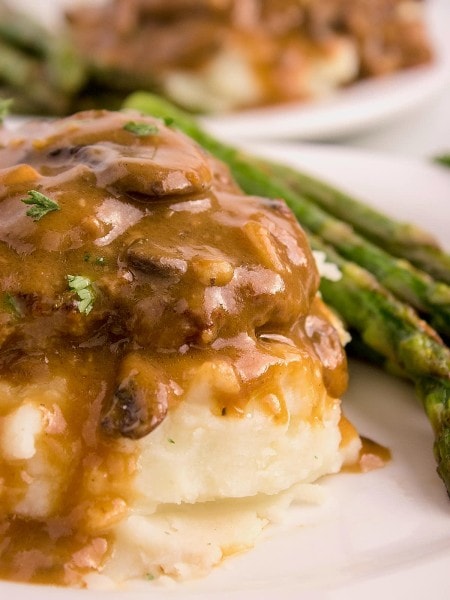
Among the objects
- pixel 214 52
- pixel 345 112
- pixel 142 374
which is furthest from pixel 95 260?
pixel 214 52

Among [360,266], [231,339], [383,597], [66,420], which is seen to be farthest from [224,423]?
[360,266]

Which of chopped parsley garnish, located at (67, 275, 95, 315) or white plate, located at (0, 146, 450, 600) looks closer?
white plate, located at (0, 146, 450, 600)

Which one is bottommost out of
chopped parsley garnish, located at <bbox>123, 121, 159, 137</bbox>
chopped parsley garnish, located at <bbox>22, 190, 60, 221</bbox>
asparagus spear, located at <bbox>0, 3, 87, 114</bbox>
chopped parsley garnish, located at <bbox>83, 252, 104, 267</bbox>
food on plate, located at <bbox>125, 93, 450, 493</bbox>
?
asparagus spear, located at <bbox>0, 3, 87, 114</bbox>

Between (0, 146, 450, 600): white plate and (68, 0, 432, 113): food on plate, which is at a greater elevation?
(0, 146, 450, 600): white plate

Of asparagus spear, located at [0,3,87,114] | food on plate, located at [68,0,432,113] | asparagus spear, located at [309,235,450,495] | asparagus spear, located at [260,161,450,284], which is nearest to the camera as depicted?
asparagus spear, located at [309,235,450,495]

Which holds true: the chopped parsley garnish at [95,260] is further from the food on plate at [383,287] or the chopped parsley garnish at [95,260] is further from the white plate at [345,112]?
the white plate at [345,112]

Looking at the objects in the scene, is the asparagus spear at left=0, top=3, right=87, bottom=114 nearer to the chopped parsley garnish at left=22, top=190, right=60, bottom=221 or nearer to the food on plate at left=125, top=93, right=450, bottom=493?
the food on plate at left=125, top=93, right=450, bottom=493

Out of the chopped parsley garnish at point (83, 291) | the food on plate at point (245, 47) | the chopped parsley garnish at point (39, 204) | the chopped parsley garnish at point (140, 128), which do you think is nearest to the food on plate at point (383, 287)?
the chopped parsley garnish at point (140, 128)

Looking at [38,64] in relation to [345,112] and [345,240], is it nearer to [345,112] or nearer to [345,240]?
[345,112]

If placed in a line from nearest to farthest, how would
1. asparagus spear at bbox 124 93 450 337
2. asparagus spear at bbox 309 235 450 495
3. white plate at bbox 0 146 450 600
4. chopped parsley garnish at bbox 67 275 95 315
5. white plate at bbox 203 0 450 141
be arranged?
white plate at bbox 0 146 450 600 → chopped parsley garnish at bbox 67 275 95 315 → asparagus spear at bbox 309 235 450 495 → asparagus spear at bbox 124 93 450 337 → white plate at bbox 203 0 450 141

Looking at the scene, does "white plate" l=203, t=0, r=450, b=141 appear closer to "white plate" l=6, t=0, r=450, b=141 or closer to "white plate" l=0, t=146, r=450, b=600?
"white plate" l=6, t=0, r=450, b=141

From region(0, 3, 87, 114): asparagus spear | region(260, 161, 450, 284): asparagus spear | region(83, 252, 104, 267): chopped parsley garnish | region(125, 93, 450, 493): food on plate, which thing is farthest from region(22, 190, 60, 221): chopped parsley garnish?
region(0, 3, 87, 114): asparagus spear
